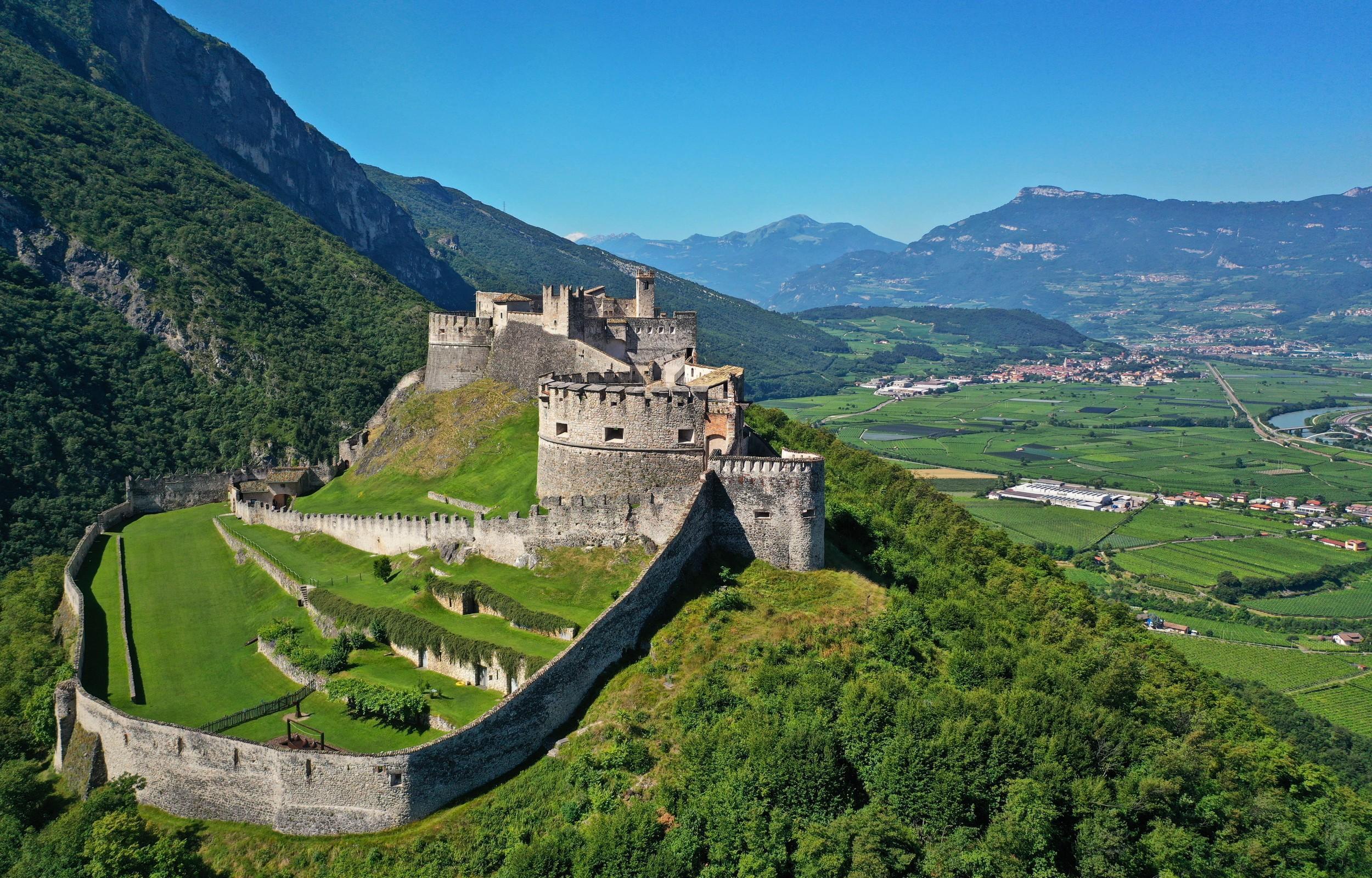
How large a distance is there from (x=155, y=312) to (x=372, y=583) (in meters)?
76.4

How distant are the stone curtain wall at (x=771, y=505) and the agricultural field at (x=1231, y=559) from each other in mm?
69746

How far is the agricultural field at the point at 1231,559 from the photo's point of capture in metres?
95.0

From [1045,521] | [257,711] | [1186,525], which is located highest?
[257,711]

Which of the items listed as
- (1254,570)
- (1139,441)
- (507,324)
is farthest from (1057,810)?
(1139,441)

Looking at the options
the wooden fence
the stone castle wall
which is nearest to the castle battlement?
the wooden fence

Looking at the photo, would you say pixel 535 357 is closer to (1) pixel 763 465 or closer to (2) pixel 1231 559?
(1) pixel 763 465

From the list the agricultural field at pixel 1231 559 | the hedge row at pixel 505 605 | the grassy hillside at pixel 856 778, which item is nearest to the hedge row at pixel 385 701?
the grassy hillside at pixel 856 778

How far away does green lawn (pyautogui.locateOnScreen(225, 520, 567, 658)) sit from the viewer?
32.8m

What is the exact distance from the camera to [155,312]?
9944cm

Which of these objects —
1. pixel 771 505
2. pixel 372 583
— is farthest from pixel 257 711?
pixel 771 505

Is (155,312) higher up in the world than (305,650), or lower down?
higher up

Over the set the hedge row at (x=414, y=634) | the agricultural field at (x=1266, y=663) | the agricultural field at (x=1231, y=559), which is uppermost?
the hedge row at (x=414, y=634)

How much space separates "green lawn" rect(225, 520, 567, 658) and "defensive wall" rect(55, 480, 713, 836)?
1.89m

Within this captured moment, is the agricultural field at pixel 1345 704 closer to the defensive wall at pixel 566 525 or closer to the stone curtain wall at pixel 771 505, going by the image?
the stone curtain wall at pixel 771 505
